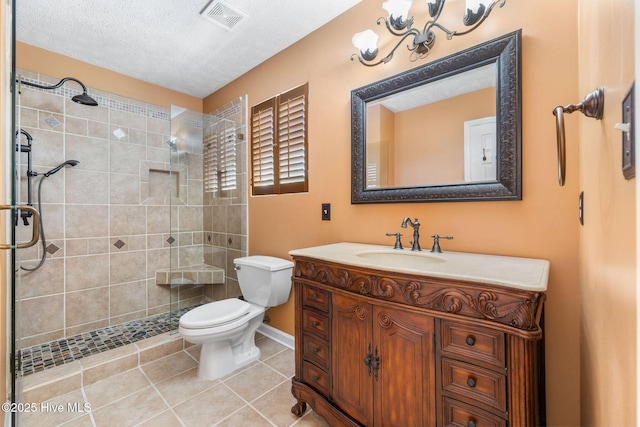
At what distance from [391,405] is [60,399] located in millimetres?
2006

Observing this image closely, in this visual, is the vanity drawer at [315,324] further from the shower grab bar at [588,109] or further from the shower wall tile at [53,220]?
the shower wall tile at [53,220]

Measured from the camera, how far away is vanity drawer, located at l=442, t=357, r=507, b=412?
87 cm

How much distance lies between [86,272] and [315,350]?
7.65ft

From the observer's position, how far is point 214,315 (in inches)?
72.3

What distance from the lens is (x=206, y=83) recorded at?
9.36ft

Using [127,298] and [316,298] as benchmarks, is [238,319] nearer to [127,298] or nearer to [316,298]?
[316,298]

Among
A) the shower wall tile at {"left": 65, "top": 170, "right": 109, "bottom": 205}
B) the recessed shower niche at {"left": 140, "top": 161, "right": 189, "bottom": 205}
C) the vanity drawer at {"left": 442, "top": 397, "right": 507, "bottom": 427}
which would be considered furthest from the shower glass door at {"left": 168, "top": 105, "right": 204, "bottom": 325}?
the vanity drawer at {"left": 442, "top": 397, "right": 507, "bottom": 427}

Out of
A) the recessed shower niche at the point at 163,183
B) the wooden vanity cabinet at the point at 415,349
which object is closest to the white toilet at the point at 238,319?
the wooden vanity cabinet at the point at 415,349

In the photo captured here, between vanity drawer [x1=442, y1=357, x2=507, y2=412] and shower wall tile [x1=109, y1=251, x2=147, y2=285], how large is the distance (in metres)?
2.87

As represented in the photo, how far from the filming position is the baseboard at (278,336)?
226cm

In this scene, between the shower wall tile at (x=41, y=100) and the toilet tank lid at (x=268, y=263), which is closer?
the toilet tank lid at (x=268, y=263)

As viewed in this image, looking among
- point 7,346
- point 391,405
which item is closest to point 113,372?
point 7,346

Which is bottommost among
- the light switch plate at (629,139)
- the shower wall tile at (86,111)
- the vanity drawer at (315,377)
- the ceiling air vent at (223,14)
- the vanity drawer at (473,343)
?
the vanity drawer at (315,377)

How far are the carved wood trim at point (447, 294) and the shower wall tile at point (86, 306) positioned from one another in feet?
7.91
